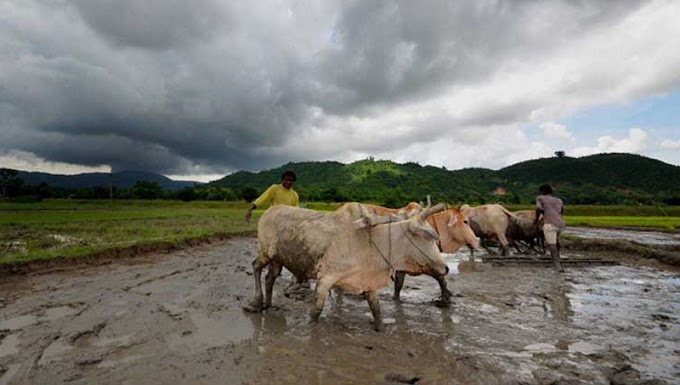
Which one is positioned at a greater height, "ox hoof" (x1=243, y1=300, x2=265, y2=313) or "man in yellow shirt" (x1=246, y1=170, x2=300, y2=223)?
"man in yellow shirt" (x1=246, y1=170, x2=300, y2=223)

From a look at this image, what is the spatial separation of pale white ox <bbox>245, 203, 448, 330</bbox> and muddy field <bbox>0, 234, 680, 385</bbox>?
0.81 meters

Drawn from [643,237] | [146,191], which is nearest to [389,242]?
[643,237]

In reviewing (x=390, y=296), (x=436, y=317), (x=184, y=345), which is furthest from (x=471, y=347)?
(x=184, y=345)

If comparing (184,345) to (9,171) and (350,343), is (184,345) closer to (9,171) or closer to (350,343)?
(350,343)

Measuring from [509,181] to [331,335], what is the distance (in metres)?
113

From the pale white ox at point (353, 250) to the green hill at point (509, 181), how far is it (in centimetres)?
6061

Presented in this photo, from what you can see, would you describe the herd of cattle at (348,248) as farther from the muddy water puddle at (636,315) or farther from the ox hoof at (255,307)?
the muddy water puddle at (636,315)

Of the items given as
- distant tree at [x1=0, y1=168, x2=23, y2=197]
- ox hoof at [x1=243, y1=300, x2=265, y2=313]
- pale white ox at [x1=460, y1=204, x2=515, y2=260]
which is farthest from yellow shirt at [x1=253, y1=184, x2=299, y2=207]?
distant tree at [x1=0, y1=168, x2=23, y2=197]

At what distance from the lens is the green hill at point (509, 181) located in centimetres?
7819

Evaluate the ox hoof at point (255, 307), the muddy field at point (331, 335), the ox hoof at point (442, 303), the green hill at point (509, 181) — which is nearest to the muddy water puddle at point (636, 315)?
the muddy field at point (331, 335)

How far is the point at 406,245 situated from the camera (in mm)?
6559

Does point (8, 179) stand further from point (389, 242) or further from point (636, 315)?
point (636, 315)

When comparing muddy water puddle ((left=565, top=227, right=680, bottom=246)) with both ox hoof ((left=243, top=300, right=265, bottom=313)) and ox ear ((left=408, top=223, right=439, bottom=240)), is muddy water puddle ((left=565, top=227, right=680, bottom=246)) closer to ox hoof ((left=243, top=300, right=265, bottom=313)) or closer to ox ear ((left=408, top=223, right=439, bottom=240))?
ox ear ((left=408, top=223, right=439, bottom=240))

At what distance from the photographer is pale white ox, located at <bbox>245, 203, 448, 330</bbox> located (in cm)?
621
